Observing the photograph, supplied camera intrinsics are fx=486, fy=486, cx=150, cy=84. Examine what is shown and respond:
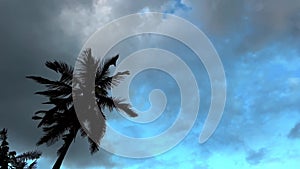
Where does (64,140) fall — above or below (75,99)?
below

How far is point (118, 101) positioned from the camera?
121 feet

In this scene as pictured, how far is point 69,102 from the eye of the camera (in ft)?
115

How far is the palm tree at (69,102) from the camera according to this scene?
3469cm

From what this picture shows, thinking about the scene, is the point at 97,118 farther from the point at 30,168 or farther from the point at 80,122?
the point at 30,168

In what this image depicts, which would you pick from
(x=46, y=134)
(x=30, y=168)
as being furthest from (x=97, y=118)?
(x=30, y=168)

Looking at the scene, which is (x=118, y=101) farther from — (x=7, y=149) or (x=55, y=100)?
(x=7, y=149)

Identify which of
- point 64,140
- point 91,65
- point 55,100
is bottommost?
point 64,140

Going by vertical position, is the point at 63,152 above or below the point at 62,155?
above

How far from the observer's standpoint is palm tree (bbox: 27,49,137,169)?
1366 inches

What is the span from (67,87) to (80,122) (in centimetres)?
288

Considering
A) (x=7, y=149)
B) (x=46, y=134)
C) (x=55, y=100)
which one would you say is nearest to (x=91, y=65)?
(x=55, y=100)

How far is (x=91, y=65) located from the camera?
120 feet

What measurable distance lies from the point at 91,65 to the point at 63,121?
4.85 m

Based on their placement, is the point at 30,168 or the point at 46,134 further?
the point at 30,168
